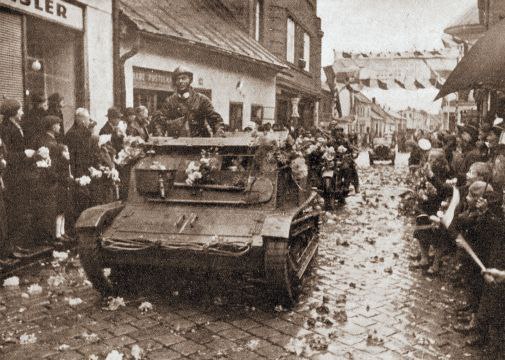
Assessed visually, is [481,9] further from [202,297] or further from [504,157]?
[202,297]

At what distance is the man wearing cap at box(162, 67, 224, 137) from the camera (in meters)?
8.22

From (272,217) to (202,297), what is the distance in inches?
53.4

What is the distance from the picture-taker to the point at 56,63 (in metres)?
12.1

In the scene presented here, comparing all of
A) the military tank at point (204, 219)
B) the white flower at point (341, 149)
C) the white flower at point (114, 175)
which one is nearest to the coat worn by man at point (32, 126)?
the white flower at point (114, 175)

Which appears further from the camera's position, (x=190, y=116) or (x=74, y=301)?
(x=190, y=116)

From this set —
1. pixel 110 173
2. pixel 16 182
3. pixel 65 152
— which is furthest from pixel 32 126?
pixel 110 173

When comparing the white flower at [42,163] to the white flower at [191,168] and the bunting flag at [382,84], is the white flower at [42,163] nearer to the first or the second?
the white flower at [191,168]

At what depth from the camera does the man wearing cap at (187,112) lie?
324 inches

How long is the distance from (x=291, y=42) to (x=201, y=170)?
73.8ft

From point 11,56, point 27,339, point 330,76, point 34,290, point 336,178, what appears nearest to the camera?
point 27,339

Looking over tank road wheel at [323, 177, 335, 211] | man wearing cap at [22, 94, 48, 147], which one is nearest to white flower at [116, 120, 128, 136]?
man wearing cap at [22, 94, 48, 147]

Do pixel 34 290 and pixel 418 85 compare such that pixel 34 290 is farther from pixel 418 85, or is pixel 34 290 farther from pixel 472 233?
pixel 418 85

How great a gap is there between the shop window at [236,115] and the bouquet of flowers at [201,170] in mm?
13346

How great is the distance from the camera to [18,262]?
7.69 metres
